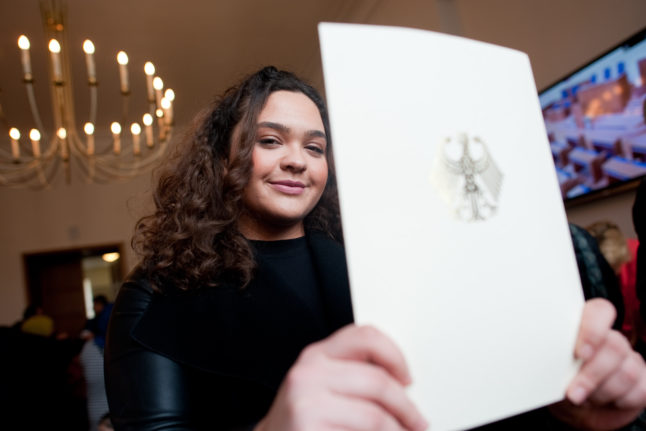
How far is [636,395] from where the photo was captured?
0.48 meters

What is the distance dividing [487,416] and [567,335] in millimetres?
127

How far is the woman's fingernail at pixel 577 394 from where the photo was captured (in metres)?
0.44

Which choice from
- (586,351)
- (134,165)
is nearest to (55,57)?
(134,165)

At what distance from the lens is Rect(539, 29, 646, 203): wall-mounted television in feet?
6.00

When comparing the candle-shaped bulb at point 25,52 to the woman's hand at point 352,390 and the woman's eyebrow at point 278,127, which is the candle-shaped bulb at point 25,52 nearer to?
the woman's eyebrow at point 278,127

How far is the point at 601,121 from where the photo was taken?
6.57 ft

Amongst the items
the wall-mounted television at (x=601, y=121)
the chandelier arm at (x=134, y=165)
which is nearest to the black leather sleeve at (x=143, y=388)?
the wall-mounted television at (x=601, y=121)

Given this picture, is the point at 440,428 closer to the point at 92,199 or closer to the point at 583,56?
the point at 583,56

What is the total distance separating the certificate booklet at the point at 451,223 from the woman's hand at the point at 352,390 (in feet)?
0.05

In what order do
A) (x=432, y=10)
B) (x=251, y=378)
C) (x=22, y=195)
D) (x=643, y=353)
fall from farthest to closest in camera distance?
1. (x=22, y=195)
2. (x=432, y=10)
3. (x=643, y=353)
4. (x=251, y=378)

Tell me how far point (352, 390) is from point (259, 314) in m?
0.36

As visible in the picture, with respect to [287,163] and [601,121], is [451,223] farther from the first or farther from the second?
[601,121]

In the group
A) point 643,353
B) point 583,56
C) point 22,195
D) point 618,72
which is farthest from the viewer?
point 22,195

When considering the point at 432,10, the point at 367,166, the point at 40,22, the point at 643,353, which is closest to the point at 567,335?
the point at 367,166
